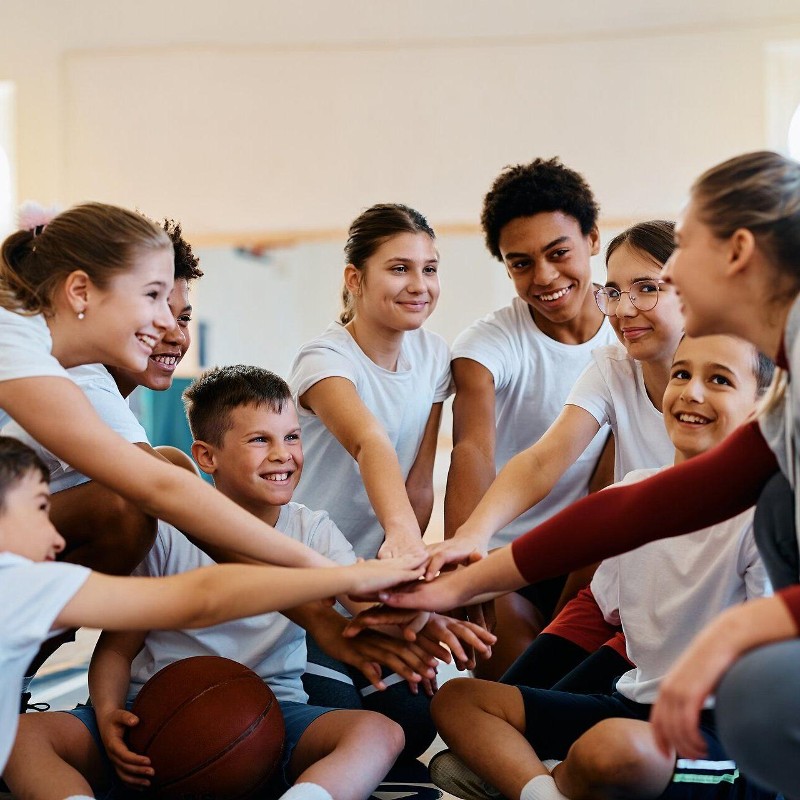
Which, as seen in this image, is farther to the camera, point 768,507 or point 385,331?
point 385,331

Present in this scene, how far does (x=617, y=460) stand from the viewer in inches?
89.7

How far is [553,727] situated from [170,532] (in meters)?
0.80

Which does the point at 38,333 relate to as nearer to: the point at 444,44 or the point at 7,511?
the point at 7,511

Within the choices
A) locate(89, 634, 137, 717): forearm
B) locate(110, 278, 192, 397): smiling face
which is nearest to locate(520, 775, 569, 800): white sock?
locate(89, 634, 137, 717): forearm

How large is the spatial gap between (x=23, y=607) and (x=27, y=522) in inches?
6.3

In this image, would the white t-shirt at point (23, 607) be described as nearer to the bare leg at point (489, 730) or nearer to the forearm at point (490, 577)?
the forearm at point (490, 577)

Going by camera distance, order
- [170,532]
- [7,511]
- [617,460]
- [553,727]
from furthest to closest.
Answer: [617,460] → [170,532] → [553,727] → [7,511]

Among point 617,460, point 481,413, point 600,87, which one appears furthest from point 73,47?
point 617,460

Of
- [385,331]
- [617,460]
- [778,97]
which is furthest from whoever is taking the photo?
[778,97]

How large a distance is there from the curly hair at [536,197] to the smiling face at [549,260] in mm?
19

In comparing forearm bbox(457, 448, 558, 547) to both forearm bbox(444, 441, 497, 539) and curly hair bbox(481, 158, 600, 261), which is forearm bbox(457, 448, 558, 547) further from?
curly hair bbox(481, 158, 600, 261)

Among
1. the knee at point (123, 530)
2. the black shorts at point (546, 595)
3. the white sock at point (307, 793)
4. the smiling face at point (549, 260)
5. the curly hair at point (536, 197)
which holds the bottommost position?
the white sock at point (307, 793)

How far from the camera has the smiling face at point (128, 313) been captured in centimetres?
173

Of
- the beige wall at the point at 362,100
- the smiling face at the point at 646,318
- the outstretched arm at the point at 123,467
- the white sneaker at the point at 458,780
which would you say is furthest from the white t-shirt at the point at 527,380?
the beige wall at the point at 362,100
